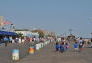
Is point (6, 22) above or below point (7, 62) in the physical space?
above

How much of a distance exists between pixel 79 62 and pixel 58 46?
13.6m

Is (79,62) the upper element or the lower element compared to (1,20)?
lower

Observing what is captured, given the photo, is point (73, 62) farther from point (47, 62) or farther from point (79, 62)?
point (47, 62)

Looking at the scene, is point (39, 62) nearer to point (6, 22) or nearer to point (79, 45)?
point (79, 45)

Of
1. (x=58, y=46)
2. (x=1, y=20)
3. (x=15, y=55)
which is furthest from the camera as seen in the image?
(x=1, y=20)

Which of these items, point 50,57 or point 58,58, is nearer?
point 58,58

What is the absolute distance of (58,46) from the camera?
33.4 m

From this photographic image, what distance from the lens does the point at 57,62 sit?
2014 centimetres

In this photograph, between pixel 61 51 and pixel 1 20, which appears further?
pixel 1 20

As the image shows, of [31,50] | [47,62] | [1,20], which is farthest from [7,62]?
[1,20]

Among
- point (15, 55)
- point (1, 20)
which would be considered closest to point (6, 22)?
point (1, 20)

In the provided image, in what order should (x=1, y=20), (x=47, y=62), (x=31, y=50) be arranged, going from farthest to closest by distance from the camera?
(x=1, y=20) < (x=31, y=50) < (x=47, y=62)

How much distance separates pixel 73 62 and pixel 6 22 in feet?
238

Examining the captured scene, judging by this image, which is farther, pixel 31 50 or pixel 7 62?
pixel 31 50
